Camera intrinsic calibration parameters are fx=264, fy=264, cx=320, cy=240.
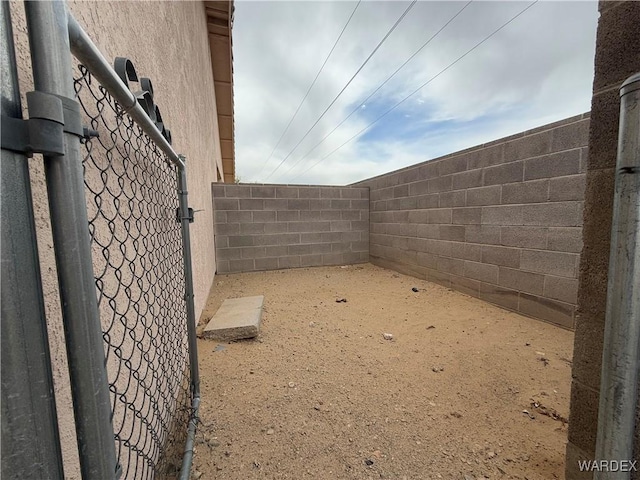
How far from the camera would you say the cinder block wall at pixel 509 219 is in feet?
7.48

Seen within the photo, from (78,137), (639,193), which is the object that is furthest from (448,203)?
(78,137)

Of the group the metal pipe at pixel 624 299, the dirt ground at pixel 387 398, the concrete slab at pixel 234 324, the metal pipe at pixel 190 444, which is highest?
the metal pipe at pixel 624 299

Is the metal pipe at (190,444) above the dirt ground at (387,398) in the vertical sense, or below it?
above

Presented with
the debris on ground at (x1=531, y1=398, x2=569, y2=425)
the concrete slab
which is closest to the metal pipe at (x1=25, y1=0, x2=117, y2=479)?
the concrete slab

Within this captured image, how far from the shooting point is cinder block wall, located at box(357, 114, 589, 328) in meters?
2.28

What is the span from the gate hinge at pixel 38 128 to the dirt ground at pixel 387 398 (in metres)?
1.31

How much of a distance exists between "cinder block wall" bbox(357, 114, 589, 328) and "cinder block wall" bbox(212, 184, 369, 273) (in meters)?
1.33

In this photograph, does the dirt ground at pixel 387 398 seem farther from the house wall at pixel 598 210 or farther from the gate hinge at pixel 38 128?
the gate hinge at pixel 38 128

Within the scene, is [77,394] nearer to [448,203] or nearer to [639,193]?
[639,193]

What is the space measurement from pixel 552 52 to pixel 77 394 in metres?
4.99

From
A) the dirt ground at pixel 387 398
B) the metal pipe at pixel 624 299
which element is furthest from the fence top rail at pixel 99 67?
the dirt ground at pixel 387 398

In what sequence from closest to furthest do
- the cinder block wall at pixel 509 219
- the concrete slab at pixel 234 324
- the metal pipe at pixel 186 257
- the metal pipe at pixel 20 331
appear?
1. the metal pipe at pixel 20 331
2. the metal pipe at pixel 186 257
3. the concrete slab at pixel 234 324
4. the cinder block wall at pixel 509 219

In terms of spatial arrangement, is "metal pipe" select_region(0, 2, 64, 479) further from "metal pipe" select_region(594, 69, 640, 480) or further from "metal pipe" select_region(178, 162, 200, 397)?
"metal pipe" select_region(594, 69, 640, 480)

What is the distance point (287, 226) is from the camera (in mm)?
4895
